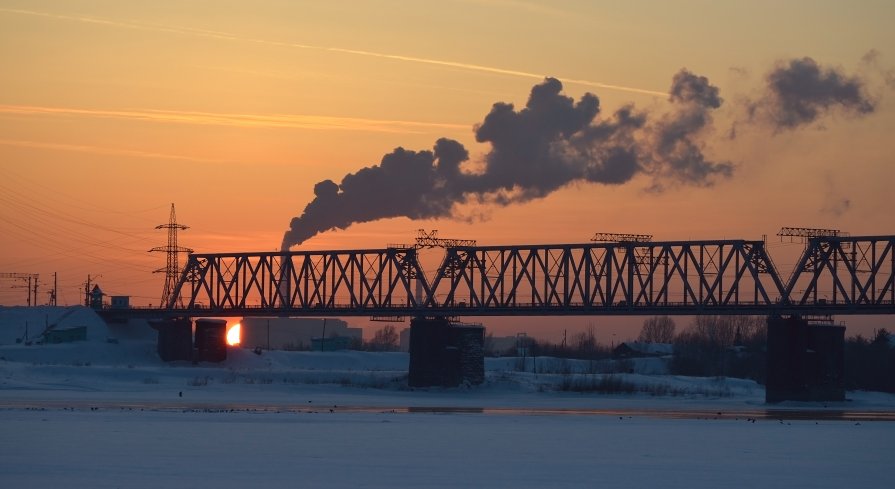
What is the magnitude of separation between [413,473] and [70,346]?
9384 centimetres

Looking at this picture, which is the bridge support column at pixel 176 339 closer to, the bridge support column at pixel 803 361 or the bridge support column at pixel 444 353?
the bridge support column at pixel 444 353

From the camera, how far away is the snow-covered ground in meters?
33.5

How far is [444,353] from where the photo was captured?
327 feet

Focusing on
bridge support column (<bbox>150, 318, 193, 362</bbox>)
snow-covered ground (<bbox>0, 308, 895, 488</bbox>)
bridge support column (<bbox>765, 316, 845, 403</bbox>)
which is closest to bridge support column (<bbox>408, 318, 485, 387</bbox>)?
snow-covered ground (<bbox>0, 308, 895, 488</bbox>)

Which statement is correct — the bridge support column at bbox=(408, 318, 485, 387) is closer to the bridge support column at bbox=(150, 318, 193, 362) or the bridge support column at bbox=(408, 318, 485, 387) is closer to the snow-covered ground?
the snow-covered ground

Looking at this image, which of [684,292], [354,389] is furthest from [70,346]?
[684,292]

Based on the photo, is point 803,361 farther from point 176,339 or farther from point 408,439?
point 176,339

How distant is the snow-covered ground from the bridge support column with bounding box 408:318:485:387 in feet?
18.4

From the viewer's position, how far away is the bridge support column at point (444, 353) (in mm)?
98938

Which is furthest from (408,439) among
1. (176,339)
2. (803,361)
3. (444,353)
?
(176,339)

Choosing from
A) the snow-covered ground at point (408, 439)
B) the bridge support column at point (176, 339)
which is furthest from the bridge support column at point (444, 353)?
the bridge support column at point (176, 339)

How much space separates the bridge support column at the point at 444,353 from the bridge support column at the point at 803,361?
23.4 m

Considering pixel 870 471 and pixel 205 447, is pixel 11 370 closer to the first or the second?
pixel 205 447

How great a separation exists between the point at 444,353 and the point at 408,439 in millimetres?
55695
